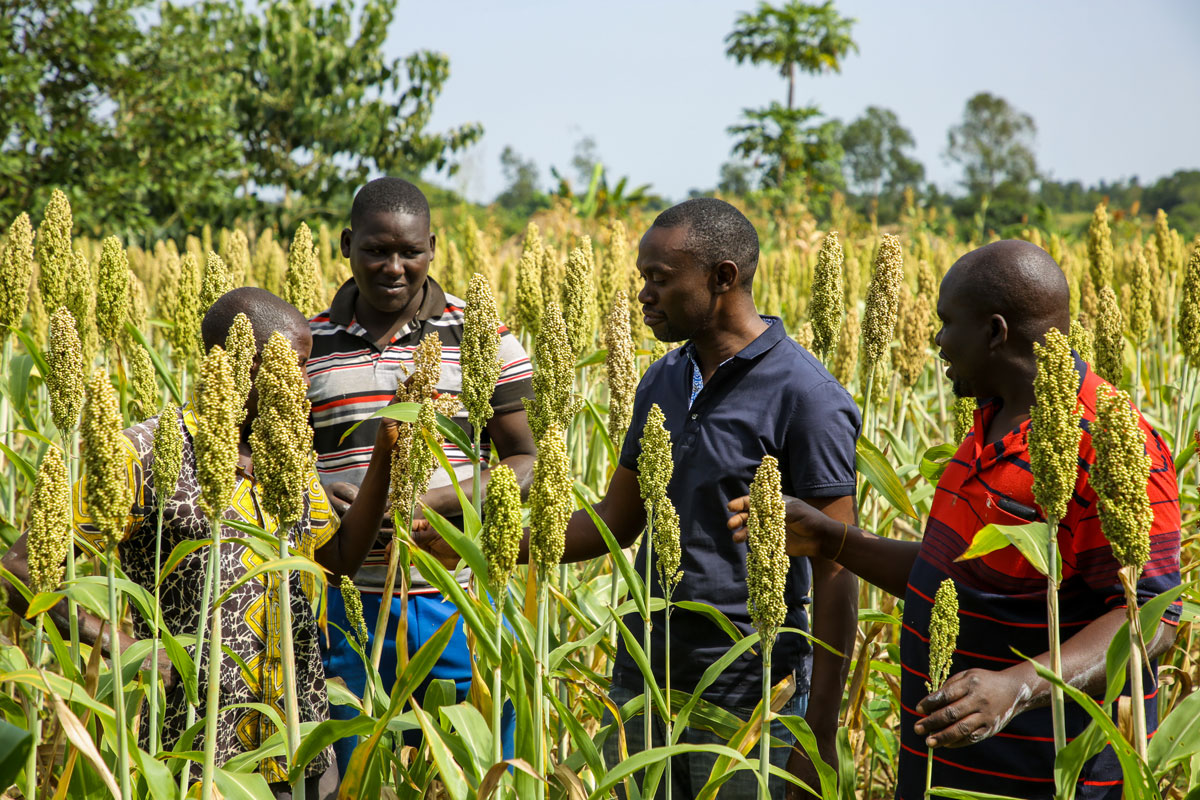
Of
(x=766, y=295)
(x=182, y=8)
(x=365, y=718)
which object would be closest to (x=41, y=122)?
(x=182, y=8)

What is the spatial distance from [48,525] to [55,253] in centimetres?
149

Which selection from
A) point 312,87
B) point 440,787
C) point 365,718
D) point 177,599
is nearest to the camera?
point 365,718

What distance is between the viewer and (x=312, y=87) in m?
17.8

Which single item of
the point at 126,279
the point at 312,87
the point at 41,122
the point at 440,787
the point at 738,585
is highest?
the point at 312,87

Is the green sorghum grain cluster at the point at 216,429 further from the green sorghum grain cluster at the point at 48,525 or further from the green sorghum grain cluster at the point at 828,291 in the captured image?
the green sorghum grain cluster at the point at 828,291

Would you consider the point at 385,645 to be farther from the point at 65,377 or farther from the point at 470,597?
the point at 470,597

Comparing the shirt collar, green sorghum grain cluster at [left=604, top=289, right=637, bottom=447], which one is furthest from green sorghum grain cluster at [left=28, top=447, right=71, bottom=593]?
the shirt collar

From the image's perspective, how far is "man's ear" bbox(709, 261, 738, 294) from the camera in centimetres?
236

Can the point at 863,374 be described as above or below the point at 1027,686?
above

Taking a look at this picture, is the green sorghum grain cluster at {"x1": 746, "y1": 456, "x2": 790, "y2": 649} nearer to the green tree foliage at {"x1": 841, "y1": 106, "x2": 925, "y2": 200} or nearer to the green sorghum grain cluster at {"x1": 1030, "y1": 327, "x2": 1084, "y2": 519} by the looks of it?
the green sorghum grain cluster at {"x1": 1030, "y1": 327, "x2": 1084, "y2": 519}

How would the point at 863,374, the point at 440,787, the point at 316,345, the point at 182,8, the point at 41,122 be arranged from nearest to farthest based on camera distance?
the point at 440,787, the point at 316,345, the point at 863,374, the point at 41,122, the point at 182,8

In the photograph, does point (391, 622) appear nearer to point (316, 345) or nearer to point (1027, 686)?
point (316, 345)

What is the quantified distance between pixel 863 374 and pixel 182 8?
1555 cm

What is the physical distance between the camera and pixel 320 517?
6.95 ft
